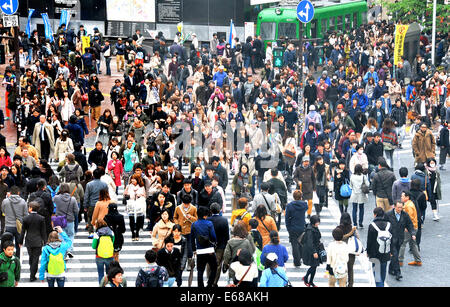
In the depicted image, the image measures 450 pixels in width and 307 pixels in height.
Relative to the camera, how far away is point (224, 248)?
14945 millimetres

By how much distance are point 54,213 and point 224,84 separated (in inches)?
533

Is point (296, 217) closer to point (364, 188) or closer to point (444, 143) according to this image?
point (364, 188)

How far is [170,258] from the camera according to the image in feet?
44.5

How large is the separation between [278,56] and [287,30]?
3.56 metres

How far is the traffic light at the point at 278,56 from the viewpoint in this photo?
3977 centimetres

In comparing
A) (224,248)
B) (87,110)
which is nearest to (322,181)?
(224,248)

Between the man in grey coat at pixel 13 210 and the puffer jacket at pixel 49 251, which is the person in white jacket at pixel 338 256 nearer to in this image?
the puffer jacket at pixel 49 251

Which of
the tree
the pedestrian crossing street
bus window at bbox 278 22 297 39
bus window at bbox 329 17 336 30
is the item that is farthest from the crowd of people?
bus window at bbox 329 17 336 30

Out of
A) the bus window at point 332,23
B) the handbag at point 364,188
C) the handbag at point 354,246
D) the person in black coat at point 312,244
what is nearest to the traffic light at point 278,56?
the bus window at point 332,23

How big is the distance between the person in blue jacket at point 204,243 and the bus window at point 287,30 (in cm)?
2925

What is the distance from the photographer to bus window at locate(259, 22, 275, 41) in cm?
4353

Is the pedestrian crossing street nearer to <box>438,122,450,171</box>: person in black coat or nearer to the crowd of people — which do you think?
the crowd of people
